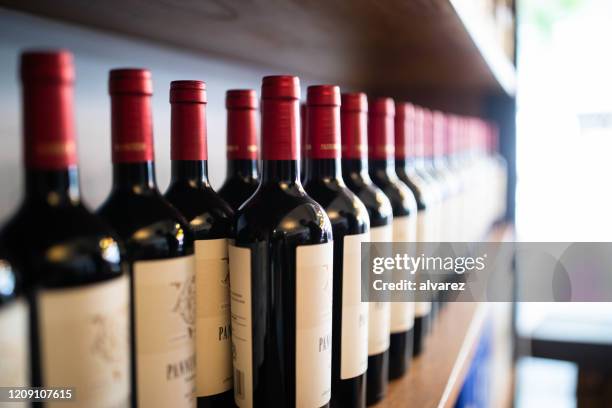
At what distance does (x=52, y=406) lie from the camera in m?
0.36

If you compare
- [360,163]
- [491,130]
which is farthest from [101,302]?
[491,130]

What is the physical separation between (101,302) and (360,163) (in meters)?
0.43

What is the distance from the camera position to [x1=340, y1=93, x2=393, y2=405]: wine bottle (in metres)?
0.69

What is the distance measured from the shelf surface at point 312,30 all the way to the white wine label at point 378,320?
0.31 metres

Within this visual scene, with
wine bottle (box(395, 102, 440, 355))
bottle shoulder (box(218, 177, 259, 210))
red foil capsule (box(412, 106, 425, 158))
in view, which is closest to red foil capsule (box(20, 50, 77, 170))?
bottle shoulder (box(218, 177, 259, 210))

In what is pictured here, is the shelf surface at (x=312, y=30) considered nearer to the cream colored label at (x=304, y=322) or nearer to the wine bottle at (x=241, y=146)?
the wine bottle at (x=241, y=146)

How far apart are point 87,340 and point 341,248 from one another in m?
0.32

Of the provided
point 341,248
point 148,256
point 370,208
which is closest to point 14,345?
point 148,256

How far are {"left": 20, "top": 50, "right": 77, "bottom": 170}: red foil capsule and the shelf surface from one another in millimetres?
290

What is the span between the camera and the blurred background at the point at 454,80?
0.70m

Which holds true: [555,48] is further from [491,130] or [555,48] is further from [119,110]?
[119,110]

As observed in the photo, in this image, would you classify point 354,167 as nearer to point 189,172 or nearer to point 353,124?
point 353,124

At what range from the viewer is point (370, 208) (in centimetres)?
70

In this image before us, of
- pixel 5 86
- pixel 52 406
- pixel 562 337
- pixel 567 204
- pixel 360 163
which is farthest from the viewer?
pixel 567 204
